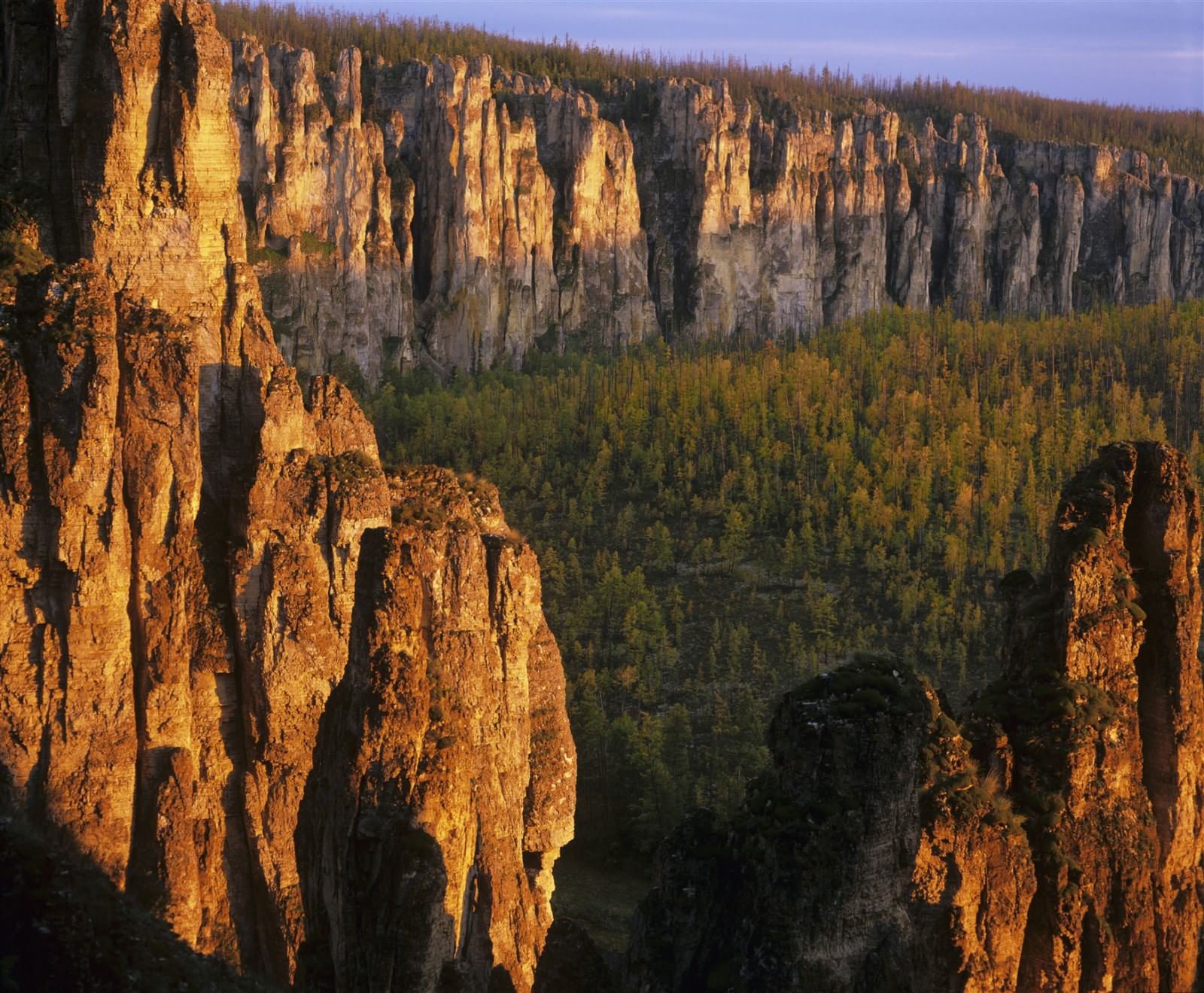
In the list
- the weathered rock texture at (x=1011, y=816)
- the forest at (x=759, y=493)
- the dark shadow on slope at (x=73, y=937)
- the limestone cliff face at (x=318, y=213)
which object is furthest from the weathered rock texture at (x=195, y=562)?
the limestone cliff face at (x=318, y=213)

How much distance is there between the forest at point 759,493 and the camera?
246 feet

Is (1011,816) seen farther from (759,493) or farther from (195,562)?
(759,493)

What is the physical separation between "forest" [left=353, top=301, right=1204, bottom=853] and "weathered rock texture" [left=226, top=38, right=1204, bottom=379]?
8.15m

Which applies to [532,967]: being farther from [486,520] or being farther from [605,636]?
[605,636]

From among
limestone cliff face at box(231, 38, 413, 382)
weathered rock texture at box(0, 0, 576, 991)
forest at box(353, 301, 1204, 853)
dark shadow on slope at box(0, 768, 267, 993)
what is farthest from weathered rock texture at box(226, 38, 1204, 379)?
dark shadow on slope at box(0, 768, 267, 993)

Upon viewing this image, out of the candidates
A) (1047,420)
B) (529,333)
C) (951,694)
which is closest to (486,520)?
(951,694)

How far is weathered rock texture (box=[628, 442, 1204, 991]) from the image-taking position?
24266 millimetres

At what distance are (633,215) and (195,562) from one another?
12683cm

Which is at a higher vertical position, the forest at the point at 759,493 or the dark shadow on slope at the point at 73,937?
the dark shadow on slope at the point at 73,937

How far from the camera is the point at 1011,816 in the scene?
2892 centimetres

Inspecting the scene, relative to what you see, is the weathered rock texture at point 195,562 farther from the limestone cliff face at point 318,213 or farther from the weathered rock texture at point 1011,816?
the limestone cliff face at point 318,213

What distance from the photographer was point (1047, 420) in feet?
377

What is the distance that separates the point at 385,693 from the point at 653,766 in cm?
4100

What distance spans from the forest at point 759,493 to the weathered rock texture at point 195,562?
28.9m
